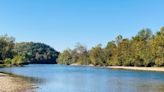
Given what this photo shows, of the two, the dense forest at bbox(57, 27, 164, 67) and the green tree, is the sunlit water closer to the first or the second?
the dense forest at bbox(57, 27, 164, 67)

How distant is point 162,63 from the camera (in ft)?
405

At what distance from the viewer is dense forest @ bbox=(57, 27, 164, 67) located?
128 meters

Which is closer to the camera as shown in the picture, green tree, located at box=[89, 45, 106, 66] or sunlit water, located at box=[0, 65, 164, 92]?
sunlit water, located at box=[0, 65, 164, 92]

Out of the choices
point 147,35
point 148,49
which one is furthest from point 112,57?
point 148,49

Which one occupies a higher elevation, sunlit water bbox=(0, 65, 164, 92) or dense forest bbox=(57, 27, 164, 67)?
dense forest bbox=(57, 27, 164, 67)

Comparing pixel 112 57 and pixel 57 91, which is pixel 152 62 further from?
pixel 57 91

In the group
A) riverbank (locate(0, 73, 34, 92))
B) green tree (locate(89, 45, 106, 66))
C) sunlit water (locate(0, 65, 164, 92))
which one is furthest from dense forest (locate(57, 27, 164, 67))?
riverbank (locate(0, 73, 34, 92))

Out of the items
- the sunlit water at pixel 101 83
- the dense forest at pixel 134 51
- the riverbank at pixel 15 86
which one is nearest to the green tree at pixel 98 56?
the dense forest at pixel 134 51

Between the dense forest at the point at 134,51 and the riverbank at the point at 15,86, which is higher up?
the dense forest at the point at 134,51

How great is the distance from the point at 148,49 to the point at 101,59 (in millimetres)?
54330

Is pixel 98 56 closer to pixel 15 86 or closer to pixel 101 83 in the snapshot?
pixel 101 83

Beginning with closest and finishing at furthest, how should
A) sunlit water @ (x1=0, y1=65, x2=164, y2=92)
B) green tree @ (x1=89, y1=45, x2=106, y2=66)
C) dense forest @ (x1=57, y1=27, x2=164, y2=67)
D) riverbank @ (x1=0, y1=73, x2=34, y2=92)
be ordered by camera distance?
riverbank @ (x1=0, y1=73, x2=34, y2=92) → sunlit water @ (x1=0, y1=65, x2=164, y2=92) → dense forest @ (x1=57, y1=27, x2=164, y2=67) → green tree @ (x1=89, y1=45, x2=106, y2=66)

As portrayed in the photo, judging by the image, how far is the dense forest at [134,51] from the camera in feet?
418

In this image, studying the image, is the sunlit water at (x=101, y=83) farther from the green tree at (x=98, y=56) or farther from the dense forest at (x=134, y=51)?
the green tree at (x=98, y=56)
